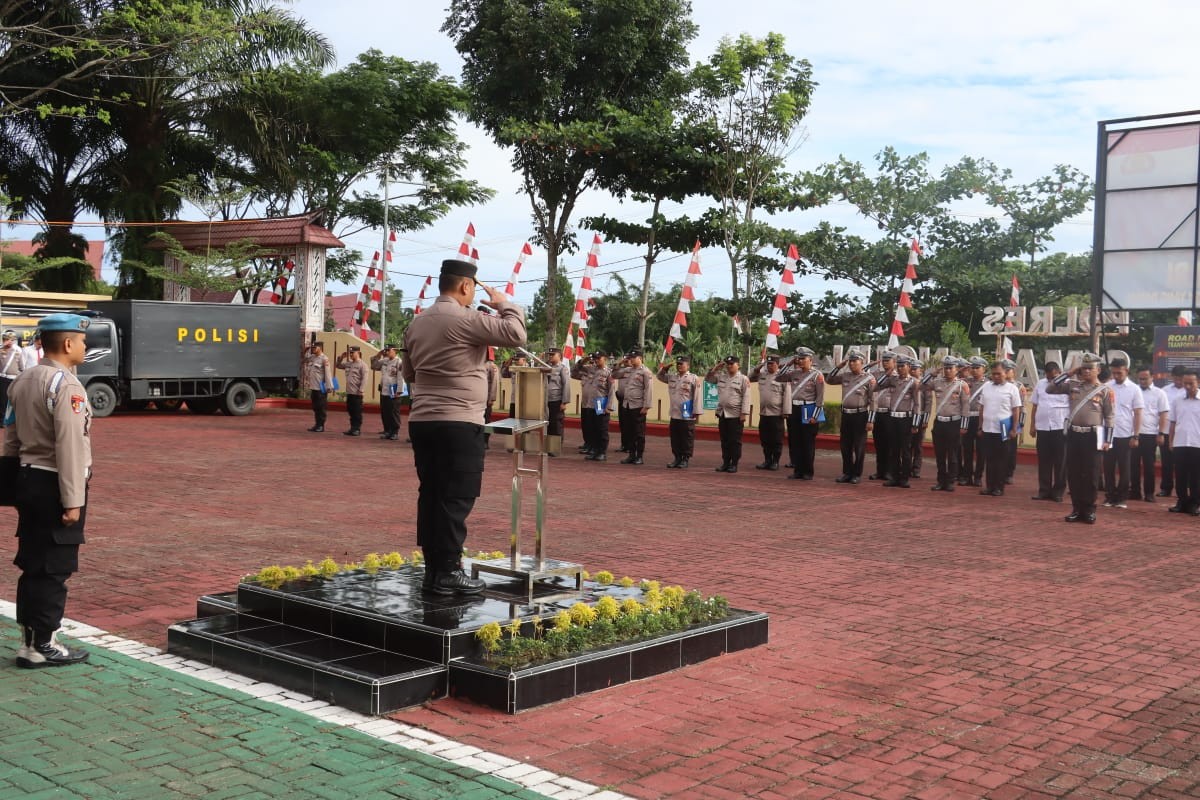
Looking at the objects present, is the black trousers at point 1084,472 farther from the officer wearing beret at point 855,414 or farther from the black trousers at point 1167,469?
the officer wearing beret at point 855,414

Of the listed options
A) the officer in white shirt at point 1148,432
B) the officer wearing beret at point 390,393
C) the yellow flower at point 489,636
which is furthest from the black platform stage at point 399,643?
the officer wearing beret at point 390,393

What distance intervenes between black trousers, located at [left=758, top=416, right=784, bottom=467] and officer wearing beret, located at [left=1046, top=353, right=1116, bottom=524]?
189 inches

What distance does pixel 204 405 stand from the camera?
83.0ft

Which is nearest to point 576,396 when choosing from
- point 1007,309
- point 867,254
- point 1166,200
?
point 867,254

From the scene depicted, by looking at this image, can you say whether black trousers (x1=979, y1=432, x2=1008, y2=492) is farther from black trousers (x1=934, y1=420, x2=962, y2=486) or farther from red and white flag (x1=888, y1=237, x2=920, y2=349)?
red and white flag (x1=888, y1=237, x2=920, y2=349)

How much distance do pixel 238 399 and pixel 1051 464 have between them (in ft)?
56.3

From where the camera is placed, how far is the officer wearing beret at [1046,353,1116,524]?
1176cm

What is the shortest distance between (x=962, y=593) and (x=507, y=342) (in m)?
3.85

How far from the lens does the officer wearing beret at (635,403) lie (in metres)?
17.2

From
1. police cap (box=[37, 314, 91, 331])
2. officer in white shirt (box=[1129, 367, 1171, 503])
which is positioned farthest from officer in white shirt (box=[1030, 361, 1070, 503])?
police cap (box=[37, 314, 91, 331])

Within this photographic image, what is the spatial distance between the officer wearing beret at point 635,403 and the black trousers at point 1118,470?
6.40 meters

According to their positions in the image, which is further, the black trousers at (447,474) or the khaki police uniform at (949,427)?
the khaki police uniform at (949,427)

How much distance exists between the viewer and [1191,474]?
12961mm

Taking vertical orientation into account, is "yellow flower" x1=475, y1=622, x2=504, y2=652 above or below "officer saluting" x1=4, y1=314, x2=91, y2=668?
below
